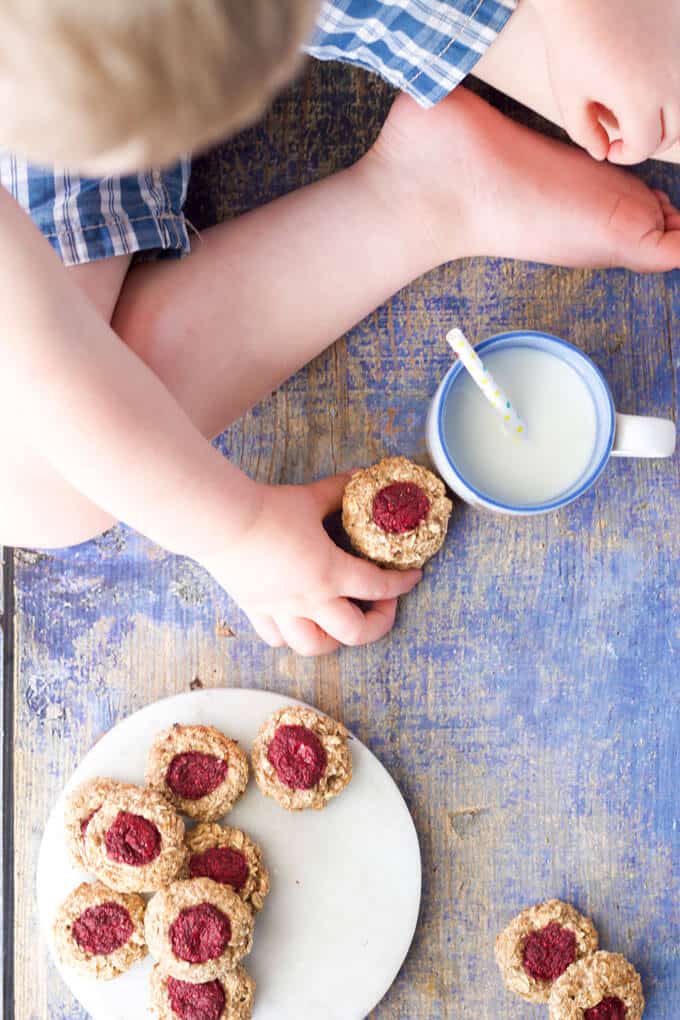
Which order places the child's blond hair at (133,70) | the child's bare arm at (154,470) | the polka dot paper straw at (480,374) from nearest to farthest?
the child's blond hair at (133,70) < the child's bare arm at (154,470) < the polka dot paper straw at (480,374)

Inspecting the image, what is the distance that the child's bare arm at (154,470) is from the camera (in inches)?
24.5

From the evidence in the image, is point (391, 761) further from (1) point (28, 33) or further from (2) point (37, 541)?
(1) point (28, 33)

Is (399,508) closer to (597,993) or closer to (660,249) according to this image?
(660,249)

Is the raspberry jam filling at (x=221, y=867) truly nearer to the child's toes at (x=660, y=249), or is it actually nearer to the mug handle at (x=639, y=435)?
the mug handle at (x=639, y=435)

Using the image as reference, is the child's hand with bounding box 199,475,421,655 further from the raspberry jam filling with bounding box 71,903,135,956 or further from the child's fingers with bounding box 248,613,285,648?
the raspberry jam filling with bounding box 71,903,135,956

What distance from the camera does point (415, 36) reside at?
735 mm

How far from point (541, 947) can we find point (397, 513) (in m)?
0.38

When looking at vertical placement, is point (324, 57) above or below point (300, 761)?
above

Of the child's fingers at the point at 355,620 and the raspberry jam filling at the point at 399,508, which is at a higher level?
the raspberry jam filling at the point at 399,508

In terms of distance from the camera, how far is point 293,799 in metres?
0.81

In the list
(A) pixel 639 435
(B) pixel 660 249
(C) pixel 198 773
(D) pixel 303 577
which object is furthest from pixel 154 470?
(B) pixel 660 249

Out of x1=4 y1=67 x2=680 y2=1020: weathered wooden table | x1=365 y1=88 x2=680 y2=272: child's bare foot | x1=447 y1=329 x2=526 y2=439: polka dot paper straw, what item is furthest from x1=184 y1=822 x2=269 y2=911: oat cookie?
x1=365 y1=88 x2=680 y2=272: child's bare foot

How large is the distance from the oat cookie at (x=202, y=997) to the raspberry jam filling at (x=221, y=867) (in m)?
0.07

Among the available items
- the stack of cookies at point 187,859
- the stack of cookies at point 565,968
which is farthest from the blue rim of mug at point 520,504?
the stack of cookies at point 565,968
